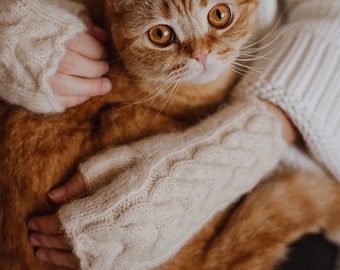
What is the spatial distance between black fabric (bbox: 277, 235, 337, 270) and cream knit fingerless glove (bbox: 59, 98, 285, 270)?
0.69 ft

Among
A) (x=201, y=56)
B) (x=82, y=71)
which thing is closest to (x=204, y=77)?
(x=201, y=56)

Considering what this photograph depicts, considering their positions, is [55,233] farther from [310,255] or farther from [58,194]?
[310,255]

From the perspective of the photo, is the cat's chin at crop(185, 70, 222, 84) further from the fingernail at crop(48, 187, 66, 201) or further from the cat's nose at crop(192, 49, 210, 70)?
the fingernail at crop(48, 187, 66, 201)

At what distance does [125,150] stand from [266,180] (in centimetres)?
46

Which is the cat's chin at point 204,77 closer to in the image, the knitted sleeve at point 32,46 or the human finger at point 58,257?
Answer: the knitted sleeve at point 32,46

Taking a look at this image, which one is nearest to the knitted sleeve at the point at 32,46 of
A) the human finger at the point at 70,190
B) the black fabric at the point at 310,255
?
the human finger at the point at 70,190

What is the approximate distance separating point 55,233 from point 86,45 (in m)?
0.53

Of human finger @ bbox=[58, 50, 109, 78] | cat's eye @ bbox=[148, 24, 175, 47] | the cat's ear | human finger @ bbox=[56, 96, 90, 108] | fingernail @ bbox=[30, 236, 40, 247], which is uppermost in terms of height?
the cat's ear

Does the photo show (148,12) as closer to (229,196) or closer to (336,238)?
(229,196)

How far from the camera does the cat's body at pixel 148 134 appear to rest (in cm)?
99

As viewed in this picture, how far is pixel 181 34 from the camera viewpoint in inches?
40.0

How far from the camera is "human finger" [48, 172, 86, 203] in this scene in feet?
3.20

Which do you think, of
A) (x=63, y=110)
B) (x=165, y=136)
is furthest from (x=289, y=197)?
(x=63, y=110)

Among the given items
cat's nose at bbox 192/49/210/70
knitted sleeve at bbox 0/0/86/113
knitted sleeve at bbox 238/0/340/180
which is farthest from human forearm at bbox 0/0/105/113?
knitted sleeve at bbox 238/0/340/180
